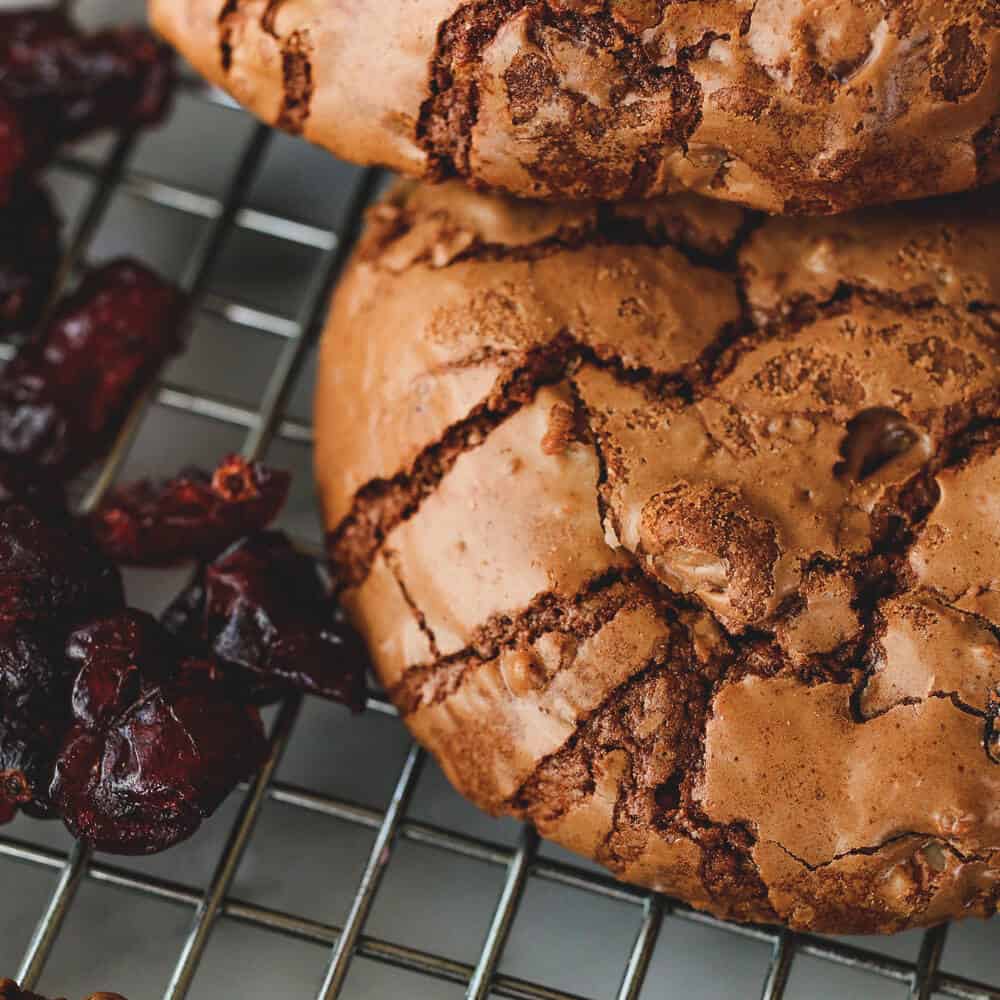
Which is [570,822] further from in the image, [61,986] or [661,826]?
[61,986]

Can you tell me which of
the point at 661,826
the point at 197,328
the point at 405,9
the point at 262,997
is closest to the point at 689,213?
the point at 405,9

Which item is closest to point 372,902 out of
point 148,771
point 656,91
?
point 148,771

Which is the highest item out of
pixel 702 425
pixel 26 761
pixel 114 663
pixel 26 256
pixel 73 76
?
pixel 73 76

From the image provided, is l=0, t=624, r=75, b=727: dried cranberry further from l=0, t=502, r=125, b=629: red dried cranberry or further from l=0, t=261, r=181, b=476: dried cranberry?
l=0, t=261, r=181, b=476: dried cranberry

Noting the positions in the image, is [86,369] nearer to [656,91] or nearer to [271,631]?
[271,631]

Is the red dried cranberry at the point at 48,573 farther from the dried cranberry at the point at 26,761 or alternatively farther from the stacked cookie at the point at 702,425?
the stacked cookie at the point at 702,425

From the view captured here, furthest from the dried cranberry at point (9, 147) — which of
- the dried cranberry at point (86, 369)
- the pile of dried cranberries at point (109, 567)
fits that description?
the dried cranberry at point (86, 369)
